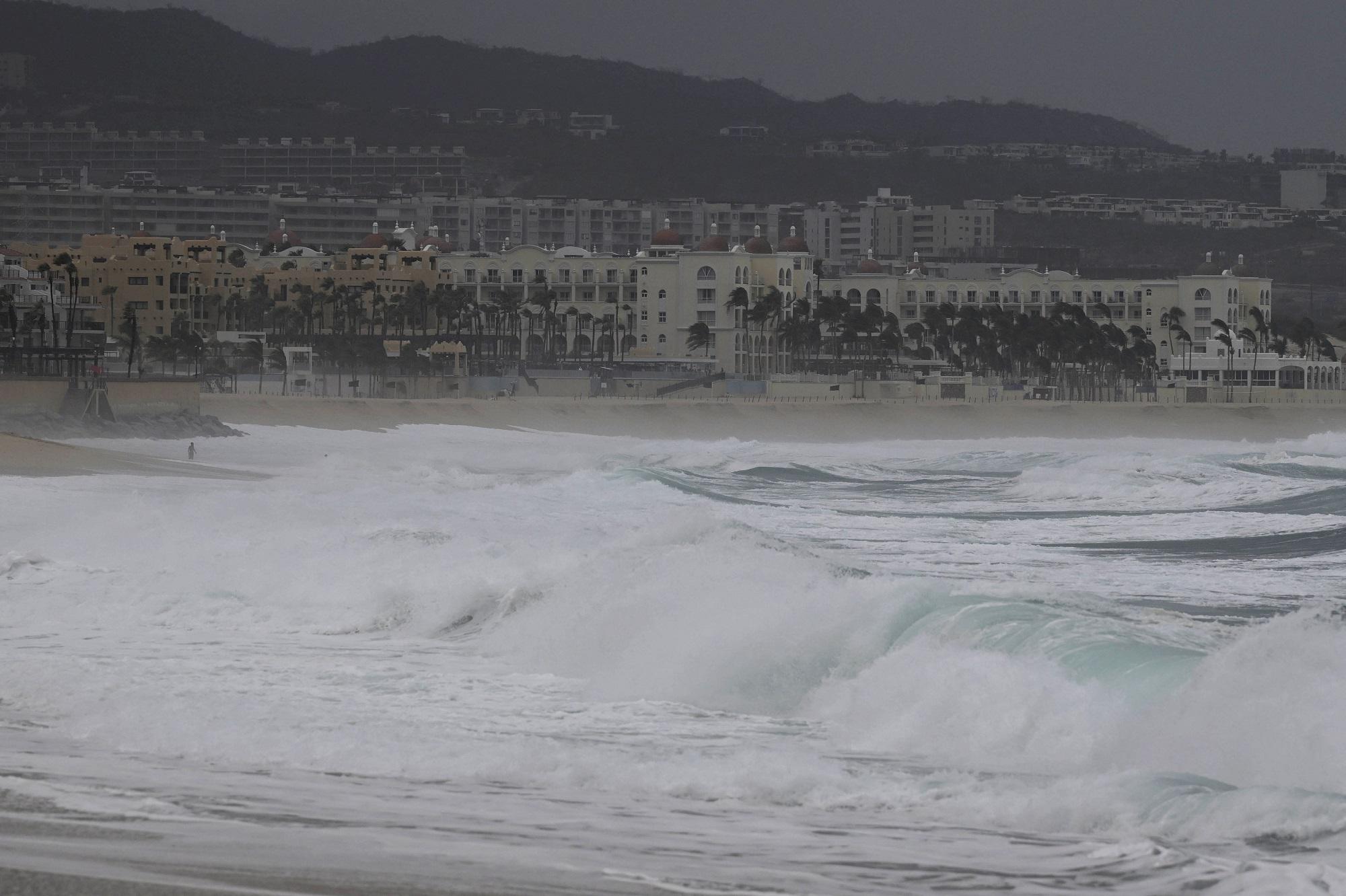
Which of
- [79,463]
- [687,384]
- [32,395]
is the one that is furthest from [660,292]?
[79,463]

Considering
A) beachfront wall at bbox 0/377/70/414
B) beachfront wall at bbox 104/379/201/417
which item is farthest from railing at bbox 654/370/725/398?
beachfront wall at bbox 0/377/70/414

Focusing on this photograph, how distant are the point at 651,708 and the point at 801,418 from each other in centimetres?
7152

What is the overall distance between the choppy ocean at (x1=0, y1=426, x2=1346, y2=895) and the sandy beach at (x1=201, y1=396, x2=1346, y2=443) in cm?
4596

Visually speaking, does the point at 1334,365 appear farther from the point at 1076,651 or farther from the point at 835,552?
the point at 1076,651

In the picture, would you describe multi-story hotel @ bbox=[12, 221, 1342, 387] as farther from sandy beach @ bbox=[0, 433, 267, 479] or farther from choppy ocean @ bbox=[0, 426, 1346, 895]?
choppy ocean @ bbox=[0, 426, 1346, 895]

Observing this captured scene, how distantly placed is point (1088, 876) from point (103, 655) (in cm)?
964

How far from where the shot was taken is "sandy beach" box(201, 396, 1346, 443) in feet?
243

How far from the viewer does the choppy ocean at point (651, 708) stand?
10.5 m

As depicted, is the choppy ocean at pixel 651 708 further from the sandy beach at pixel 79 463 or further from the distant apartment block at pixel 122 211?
the distant apartment block at pixel 122 211

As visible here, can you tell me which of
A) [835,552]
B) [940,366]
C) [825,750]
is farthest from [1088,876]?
[940,366]

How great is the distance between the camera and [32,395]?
55375 mm

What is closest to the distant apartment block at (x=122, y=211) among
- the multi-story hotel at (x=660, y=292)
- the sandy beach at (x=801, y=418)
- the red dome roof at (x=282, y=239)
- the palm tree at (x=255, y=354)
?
the red dome roof at (x=282, y=239)

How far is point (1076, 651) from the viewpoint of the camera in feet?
51.6

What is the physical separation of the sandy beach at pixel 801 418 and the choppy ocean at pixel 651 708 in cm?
4596
